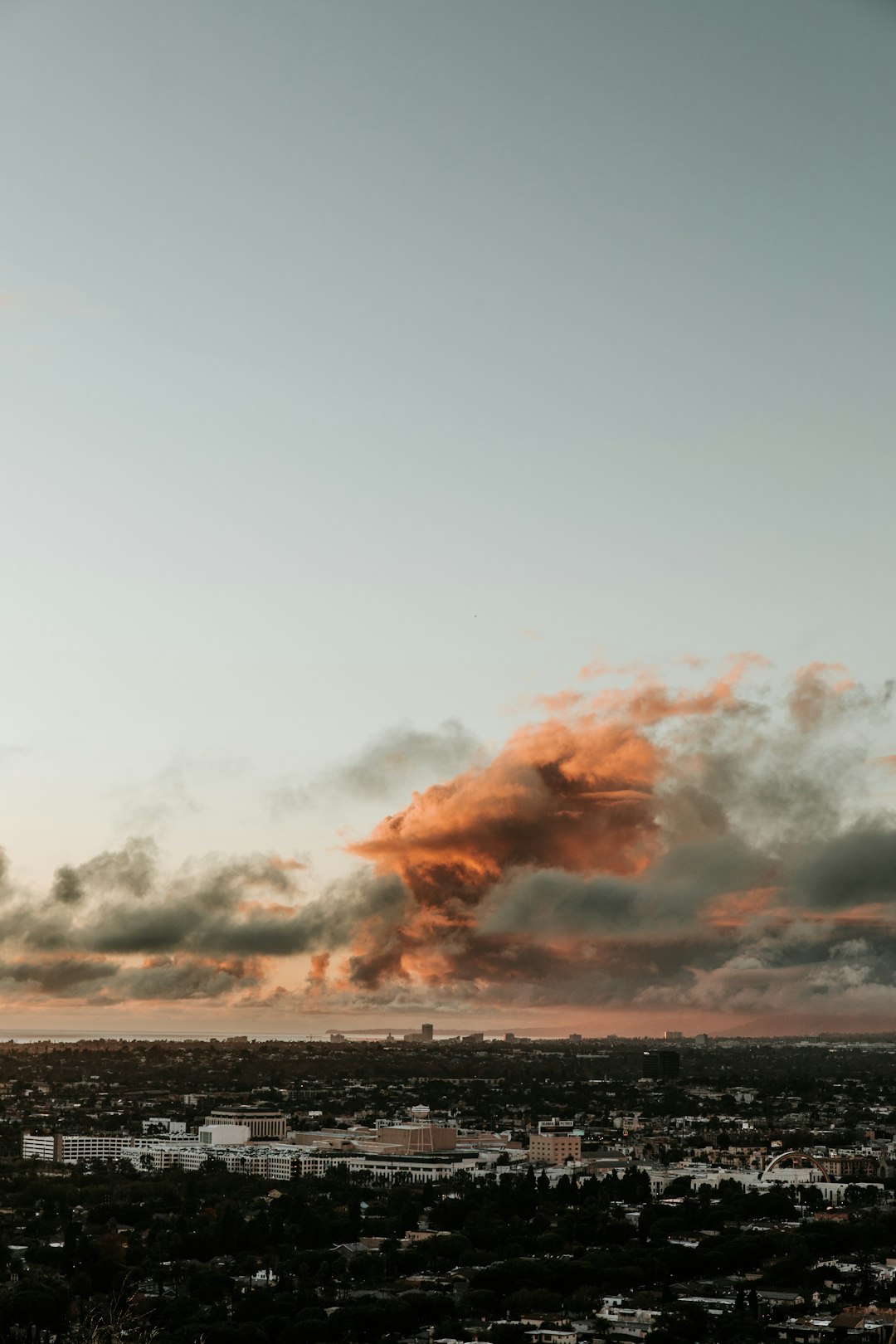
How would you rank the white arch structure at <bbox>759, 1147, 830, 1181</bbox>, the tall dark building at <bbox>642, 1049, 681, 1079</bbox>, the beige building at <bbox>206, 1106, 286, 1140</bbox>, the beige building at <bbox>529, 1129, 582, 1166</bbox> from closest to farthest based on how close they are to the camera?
the white arch structure at <bbox>759, 1147, 830, 1181</bbox>, the beige building at <bbox>529, 1129, 582, 1166</bbox>, the beige building at <bbox>206, 1106, 286, 1140</bbox>, the tall dark building at <bbox>642, 1049, 681, 1079</bbox>

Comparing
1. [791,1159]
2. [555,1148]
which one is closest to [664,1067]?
[555,1148]

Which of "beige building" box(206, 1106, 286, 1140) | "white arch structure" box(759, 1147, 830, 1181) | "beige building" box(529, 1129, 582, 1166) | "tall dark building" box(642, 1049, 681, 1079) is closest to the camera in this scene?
"white arch structure" box(759, 1147, 830, 1181)

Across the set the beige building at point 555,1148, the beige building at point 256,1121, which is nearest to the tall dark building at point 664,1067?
the beige building at point 256,1121

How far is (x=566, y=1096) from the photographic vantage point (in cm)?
8144

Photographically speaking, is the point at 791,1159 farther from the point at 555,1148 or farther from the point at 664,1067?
the point at 664,1067

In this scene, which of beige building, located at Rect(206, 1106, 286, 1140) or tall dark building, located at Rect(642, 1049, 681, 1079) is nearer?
beige building, located at Rect(206, 1106, 286, 1140)

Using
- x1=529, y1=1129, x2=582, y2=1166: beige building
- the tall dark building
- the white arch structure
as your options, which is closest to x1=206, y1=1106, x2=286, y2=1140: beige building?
x1=529, y1=1129, x2=582, y2=1166: beige building

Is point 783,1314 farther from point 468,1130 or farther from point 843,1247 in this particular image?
point 468,1130

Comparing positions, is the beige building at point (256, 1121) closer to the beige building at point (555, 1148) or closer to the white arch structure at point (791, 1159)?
the beige building at point (555, 1148)

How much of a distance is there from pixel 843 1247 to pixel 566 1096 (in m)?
47.7

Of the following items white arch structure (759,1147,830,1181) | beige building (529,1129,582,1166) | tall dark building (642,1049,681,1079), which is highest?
tall dark building (642,1049,681,1079)

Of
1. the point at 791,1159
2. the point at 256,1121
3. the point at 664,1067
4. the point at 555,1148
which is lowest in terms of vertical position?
the point at 791,1159

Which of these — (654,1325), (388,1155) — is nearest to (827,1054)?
(388,1155)

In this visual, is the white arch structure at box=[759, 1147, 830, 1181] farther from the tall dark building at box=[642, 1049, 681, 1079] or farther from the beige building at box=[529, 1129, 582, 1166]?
the tall dark building at box=[642, 1049, 681, 1079]
